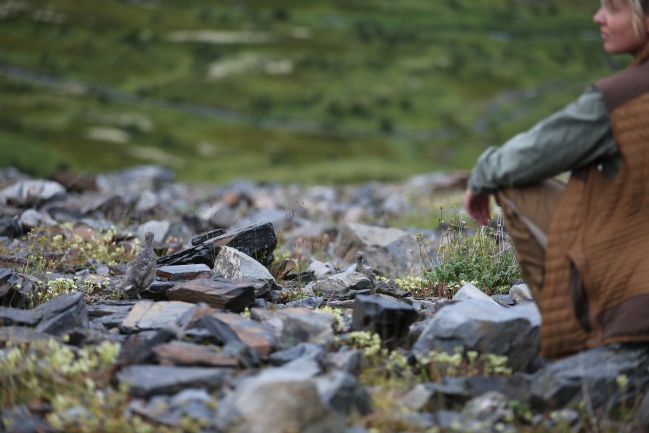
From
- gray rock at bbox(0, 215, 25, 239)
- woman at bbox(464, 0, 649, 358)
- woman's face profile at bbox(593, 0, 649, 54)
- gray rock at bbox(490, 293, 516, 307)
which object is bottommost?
gray rock at bbox(0, 215, 25, 239)

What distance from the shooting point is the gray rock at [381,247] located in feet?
41.4

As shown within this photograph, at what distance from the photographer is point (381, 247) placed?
13016mm

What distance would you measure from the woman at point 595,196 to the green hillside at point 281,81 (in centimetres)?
5164

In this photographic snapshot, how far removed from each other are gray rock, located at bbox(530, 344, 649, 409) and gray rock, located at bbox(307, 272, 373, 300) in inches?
121

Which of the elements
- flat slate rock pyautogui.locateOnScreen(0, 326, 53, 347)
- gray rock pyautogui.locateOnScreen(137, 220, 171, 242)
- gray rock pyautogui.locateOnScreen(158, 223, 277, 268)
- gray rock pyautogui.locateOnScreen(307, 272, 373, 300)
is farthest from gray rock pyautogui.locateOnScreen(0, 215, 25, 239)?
flat slate rock pyautogui.locateOnScreen(0, 326, 53, 347)

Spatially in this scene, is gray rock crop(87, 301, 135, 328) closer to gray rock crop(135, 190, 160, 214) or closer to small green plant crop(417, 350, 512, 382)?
small green plant crop(417, 350, 512, 382)

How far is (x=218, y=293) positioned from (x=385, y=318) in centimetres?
Result: 180

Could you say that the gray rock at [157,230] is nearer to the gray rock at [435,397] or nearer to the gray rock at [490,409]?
the gray rock at [435,397]

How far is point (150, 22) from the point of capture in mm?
147000

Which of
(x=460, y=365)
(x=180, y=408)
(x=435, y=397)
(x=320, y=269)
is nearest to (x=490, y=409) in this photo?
(x=435, y=397)

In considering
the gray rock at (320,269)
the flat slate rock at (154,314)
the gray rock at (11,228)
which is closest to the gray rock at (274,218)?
the gray rock at (320,269)

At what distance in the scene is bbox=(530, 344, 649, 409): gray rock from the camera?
6305 millimetres

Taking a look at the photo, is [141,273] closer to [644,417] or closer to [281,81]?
[644,417]

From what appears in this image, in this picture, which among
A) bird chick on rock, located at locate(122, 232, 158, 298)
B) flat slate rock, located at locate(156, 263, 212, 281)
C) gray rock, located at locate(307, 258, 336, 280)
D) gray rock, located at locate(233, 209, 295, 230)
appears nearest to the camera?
bird chick on rock, located at locate(122, 232, 158, 298)
